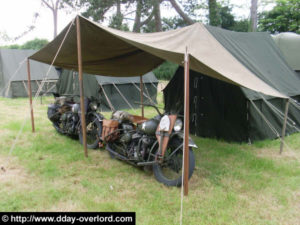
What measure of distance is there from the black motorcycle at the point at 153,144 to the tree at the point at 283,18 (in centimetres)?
1360

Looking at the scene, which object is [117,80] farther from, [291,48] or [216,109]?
[291,48]

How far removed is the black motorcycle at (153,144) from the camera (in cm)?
282

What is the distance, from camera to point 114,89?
775 centimetres

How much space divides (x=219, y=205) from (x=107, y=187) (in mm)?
1174

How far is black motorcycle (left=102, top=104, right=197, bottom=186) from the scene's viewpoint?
2816 mm

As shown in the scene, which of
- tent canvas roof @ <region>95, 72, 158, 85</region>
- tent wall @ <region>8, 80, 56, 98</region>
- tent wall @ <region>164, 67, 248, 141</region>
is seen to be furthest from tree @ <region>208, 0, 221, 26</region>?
tent wall @ <region>164, 67, 248, 141</region>

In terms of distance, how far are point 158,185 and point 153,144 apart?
→ 0.46 meters

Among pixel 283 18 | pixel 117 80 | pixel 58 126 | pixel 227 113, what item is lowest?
pixel 58 126

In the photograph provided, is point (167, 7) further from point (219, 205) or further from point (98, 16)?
point (219, 205)

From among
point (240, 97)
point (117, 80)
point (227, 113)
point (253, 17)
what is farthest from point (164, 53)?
point (253, 17)

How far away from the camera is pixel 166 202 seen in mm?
2527

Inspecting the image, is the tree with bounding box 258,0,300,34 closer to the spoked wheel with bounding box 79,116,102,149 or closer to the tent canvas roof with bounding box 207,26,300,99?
the tent canvas roof with bounding box 207,26,300,99

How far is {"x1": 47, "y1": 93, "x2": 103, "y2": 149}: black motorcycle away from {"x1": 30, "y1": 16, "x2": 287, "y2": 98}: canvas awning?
2.51ft

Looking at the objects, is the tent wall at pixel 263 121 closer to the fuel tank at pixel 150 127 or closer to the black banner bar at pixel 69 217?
the fuel tank at pixel 150 127
